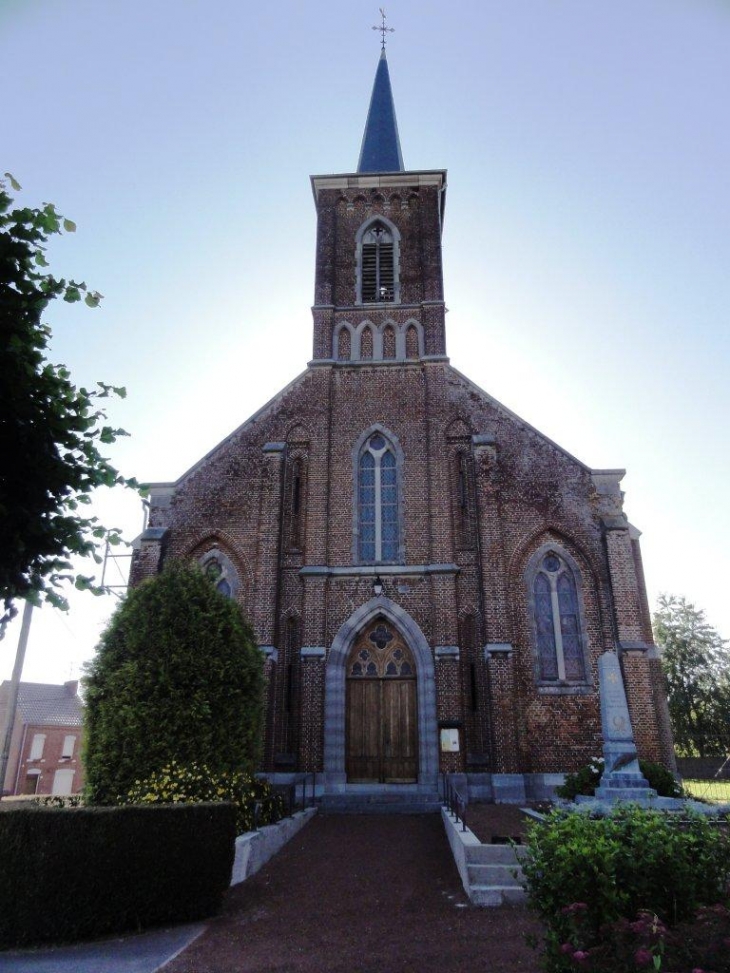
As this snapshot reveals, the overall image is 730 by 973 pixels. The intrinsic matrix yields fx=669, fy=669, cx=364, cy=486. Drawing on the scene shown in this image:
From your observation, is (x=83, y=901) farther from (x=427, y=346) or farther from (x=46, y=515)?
(x=427, y=346)

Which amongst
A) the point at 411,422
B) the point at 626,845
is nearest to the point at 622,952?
the point at 626,845

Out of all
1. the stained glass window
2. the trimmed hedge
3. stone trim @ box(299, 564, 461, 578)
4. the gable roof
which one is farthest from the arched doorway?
the gable roof

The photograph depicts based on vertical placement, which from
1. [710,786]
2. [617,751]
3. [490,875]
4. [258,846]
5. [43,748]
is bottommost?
[490,875]

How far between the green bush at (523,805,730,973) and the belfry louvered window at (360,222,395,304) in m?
17.6

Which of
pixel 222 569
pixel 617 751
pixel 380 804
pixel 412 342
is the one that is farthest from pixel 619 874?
pixel 412 342

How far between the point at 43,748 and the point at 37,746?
1.34ft

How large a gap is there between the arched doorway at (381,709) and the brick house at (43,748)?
31.4 meters

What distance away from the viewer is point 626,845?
4.96m

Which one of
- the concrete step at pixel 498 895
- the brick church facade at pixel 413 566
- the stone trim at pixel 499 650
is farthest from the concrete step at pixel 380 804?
the concrete step at pixel 498 895

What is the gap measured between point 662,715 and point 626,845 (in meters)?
12.3

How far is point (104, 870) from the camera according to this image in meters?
7.02

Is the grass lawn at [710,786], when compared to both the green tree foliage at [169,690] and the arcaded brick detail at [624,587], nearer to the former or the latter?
the arcaded brick detail at [624,587]

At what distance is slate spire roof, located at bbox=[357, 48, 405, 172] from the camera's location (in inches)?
962

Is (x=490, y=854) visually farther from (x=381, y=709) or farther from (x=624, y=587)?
(x=624, y=587)
